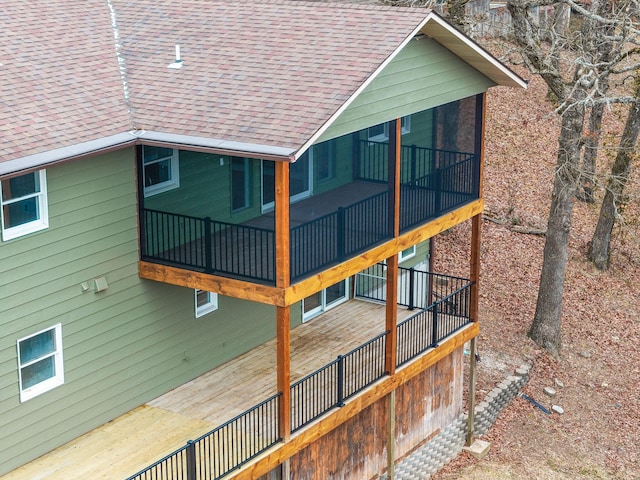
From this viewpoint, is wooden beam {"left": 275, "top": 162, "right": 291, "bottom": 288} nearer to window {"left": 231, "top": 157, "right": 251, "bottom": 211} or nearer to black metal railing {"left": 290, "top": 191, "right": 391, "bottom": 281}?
black metal railing {"left": 290, "top": 191, "right": 391, "bottom": 281}

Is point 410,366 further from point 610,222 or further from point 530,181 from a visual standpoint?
point 530,181

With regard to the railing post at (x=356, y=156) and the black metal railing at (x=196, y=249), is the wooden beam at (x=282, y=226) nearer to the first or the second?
the black metal railing at (x=196, y=249)

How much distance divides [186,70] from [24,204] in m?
4.23

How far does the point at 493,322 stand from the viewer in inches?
1152

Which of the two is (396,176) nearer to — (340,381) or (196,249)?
(340,381)

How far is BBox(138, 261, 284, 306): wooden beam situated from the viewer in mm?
16913

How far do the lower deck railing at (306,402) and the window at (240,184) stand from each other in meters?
3.67

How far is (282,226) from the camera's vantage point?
16359mm

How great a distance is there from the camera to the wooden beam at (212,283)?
1691 cm

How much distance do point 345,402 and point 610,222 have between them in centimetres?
1730

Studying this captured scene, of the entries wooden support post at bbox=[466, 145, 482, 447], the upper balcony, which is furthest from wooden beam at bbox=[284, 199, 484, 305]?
wooden support post at bbox=[466, 145, 482, 447]

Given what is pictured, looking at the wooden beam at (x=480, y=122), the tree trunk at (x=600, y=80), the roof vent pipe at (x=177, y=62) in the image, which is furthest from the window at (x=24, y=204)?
the tree trunk at (x=600, y=80)

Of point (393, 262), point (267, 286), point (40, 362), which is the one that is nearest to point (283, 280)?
point (267, 286)

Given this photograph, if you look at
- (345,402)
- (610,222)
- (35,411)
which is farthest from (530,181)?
(35,411)
